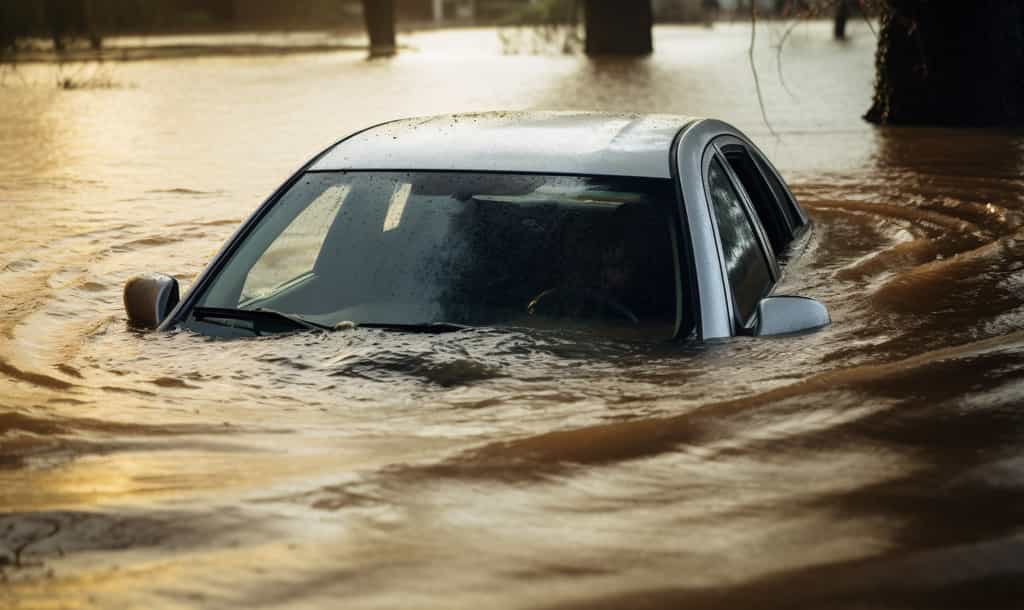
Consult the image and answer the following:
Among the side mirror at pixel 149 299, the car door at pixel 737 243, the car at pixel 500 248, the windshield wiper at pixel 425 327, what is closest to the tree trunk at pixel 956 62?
the car door at pixel 737 243

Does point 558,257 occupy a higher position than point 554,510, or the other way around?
point 558,257

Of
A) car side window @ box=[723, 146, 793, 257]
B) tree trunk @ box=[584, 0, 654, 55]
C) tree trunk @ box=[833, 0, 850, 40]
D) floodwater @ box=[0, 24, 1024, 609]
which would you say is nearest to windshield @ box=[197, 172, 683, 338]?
floodwater @ box=[0, 24, 1024, 609]

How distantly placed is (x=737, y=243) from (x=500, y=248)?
36.9 inches

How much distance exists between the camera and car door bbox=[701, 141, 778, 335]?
5.36 meters

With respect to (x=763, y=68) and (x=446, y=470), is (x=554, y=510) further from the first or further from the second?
(x=763, y=68)

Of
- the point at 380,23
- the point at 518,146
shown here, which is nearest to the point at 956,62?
the point at 518,146

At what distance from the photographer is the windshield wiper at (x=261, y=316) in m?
5.29

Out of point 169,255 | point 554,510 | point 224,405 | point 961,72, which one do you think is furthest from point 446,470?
point 961,72

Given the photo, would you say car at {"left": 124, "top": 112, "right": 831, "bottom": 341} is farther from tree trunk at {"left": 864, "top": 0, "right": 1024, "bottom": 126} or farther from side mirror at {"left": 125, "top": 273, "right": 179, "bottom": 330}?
tree trunk at {"left": 864, "top": 0, "right": 1024, "bottom": 126}

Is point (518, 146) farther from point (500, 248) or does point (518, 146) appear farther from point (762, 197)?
point (762, 197)

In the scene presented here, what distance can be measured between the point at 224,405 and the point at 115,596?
161 centimetres

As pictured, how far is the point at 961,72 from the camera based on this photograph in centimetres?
1873

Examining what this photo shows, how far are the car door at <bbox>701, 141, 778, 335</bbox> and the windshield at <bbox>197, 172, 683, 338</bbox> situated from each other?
220 mm

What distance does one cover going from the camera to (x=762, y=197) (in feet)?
23.1
